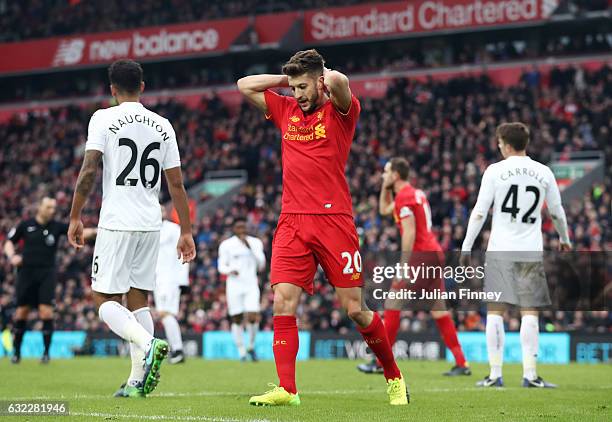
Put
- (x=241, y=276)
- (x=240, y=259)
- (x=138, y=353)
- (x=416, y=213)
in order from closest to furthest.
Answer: (x=138, y=353)
(x=416, y=213)
(x=241, y=276)
(x=240, y=259)

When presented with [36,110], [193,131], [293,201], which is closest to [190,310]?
[193,131]

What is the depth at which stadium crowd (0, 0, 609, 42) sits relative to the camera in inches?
1609

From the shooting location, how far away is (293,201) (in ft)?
25.5

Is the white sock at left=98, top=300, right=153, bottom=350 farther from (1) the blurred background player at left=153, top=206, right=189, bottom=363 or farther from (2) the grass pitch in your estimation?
(1) the blurred background player at left=153, top=206, right=189, bottom=363

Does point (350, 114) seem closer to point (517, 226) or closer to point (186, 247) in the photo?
point (186, 247)

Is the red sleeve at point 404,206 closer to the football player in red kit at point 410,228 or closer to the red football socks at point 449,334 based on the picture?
the football player in red kit at point 410,228

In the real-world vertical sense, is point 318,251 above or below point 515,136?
below

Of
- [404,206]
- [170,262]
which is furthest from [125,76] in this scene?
[170,262]

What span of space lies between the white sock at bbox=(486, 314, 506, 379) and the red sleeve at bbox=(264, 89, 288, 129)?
365 centimetres

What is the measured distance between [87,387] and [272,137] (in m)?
25.7

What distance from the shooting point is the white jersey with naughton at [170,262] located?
16922mm

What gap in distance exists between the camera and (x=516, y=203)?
399 inches

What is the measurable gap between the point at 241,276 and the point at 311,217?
10.4 metres

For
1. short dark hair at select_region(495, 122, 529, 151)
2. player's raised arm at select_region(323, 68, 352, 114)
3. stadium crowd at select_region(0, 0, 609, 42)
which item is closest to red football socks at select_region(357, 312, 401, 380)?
player's raised arm at select_region(323, 68, 352, 114)
